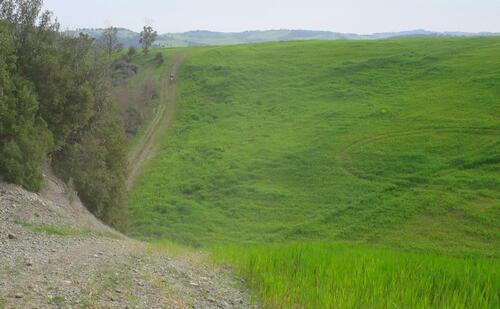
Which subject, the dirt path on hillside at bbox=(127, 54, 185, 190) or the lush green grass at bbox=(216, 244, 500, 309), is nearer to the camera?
the lush green grass at bbox=(216, 244, 500, 309)

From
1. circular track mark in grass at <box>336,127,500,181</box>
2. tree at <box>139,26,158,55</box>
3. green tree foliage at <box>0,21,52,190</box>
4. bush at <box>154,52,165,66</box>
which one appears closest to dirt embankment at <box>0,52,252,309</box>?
green tree foliage at <box>0,21,52,190</box>

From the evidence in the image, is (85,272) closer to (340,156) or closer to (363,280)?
(363,280)

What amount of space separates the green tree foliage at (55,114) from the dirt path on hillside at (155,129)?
31.7 ft

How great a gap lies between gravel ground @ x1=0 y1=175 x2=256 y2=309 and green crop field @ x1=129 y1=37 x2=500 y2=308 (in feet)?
4.62

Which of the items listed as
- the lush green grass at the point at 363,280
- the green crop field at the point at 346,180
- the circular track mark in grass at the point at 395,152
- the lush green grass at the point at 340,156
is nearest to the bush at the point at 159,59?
the lush green grass at the point at 340,156

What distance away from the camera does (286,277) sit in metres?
12.5

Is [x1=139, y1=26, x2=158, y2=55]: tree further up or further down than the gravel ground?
further up

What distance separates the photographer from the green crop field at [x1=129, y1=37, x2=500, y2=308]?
13156 millimetres

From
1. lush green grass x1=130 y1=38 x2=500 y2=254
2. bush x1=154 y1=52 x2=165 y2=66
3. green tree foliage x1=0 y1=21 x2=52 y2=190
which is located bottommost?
lush green grass x1=130 y1=38 x2=500 y2=254

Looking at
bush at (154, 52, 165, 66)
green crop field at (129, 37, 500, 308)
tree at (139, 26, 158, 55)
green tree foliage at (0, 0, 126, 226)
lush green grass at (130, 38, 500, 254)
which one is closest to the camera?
green crop field at (129, 37, 500, 308)

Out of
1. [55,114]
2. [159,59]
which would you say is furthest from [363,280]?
[159,59]

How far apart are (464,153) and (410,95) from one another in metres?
14.9

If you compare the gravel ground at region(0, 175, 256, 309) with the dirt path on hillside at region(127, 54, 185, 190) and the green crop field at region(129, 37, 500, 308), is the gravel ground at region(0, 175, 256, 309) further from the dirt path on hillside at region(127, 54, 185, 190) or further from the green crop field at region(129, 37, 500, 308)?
the dirt path on hillside at region(127, 54, 185, 190)

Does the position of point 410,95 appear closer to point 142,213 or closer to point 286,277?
point 142,213
